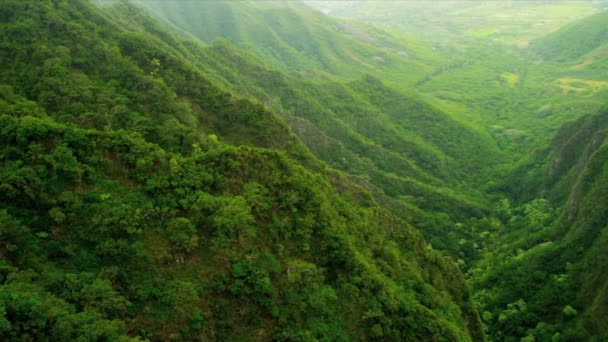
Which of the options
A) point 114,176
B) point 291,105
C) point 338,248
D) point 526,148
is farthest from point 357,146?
point 114,176

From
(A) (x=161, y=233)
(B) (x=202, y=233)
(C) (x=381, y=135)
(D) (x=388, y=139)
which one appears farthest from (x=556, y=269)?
(C) (x=381, y=135)

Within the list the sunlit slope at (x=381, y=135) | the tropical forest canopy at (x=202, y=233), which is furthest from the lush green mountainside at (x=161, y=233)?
the sunlit slope at (x=381, y=135)

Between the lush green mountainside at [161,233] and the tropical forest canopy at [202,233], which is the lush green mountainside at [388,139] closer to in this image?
the tropical forest canopy at [202,233]

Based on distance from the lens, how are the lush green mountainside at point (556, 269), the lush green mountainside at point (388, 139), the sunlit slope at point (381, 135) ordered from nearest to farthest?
the lush green mountainside at point (556, 269), the lush green mountainside at point (388, 139), the sunlit slope at point (381, 135)

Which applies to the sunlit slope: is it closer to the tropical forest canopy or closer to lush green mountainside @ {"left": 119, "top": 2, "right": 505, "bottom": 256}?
lush green mountainside @ {"left": 119, "top": 2, "right": 505, "bottom": 256}

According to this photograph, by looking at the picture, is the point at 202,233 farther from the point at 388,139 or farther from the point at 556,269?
the point at 388,139

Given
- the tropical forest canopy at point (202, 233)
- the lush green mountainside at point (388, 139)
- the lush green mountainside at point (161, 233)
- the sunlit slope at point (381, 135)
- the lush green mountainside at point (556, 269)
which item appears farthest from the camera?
the sunlit slope at point (381, 135)

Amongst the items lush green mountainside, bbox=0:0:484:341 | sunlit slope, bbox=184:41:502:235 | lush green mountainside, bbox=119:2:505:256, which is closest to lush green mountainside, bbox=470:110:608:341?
lush green mountainside, bbox=119:2:505:256
